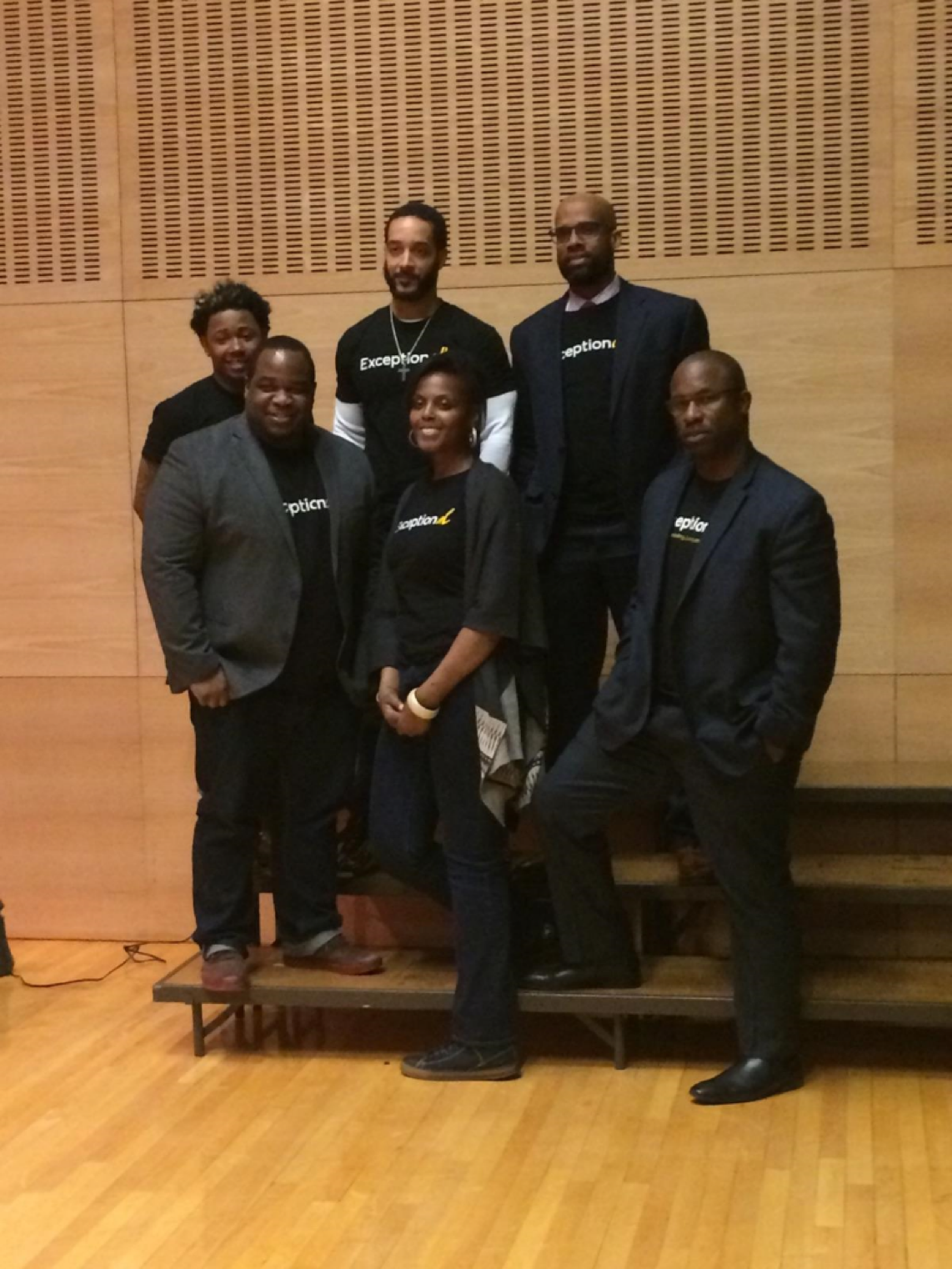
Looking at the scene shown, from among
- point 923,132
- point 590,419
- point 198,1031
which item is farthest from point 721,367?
point 198,1031

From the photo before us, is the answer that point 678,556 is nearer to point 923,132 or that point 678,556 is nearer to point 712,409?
point 712,409

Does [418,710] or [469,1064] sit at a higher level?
[418,710]

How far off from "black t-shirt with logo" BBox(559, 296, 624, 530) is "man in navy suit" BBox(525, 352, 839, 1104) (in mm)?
243

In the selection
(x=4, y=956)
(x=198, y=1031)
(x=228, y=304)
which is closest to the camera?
(x=198, y=1031)

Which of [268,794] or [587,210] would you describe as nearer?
[587,210]

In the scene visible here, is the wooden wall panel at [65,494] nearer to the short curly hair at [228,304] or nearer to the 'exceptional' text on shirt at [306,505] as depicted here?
the short curly hair at [228,304]

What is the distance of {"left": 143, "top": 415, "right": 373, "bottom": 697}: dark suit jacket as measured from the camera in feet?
12.9

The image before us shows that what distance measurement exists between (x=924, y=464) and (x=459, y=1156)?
2.49 metres

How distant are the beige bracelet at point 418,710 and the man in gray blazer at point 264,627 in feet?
0.95

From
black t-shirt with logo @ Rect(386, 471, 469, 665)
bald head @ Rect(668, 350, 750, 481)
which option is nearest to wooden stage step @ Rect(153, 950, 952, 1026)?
black t-shirt with logo @ Rect(386, 471, 469, 665)

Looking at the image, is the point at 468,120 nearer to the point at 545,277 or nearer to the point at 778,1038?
the point at 545,277

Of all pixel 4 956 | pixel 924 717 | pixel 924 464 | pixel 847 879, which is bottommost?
pixel 4 956

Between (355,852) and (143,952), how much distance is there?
118 centimetres

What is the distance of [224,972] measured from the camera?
402cm
